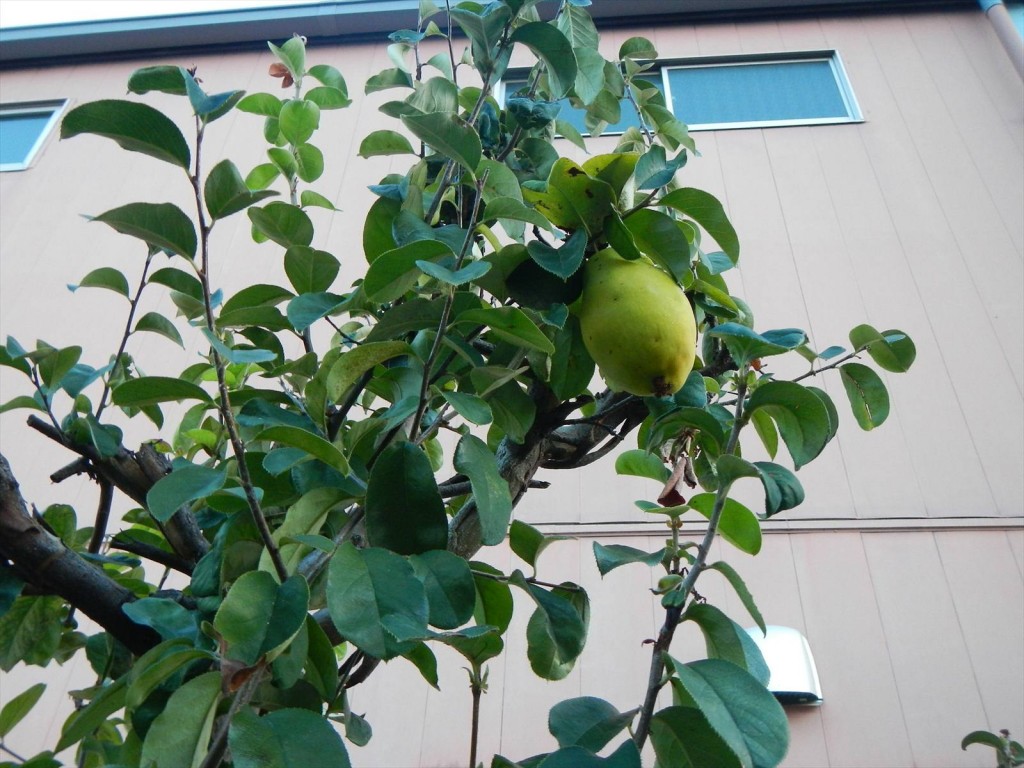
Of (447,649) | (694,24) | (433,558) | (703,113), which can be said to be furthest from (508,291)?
(694,24)

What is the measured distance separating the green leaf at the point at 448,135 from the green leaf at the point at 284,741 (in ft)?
1.52

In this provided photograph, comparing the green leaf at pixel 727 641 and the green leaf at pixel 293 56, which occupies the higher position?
the green leaf at pixel 293 56

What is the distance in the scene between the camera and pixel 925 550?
188cm

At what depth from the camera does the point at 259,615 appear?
582mm

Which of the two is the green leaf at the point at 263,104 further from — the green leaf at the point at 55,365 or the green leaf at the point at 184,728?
the green leaf at the point at 184,728

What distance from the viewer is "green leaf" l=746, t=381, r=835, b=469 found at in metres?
0.76

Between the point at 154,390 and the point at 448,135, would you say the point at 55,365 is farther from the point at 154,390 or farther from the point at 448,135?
the point at 448,135

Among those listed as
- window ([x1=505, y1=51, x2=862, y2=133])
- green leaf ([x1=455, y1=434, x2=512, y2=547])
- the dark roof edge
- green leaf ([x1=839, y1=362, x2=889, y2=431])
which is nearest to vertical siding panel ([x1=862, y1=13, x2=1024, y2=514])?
window ([x1=505, y1=51, x2=862, y2=133])

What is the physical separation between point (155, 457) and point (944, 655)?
5.22 feet

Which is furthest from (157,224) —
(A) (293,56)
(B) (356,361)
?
(A) (293,56)

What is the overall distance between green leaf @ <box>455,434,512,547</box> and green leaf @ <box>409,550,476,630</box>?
0.03m

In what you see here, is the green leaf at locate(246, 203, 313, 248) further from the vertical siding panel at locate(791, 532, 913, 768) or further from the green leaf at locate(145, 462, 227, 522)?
the vertical siding panel at locate(791, 532, 913, 768)

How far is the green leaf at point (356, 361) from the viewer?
2.30ft

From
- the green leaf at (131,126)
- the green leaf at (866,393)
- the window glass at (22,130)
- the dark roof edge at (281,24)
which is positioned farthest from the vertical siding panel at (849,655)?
the window glass at (22,130)
